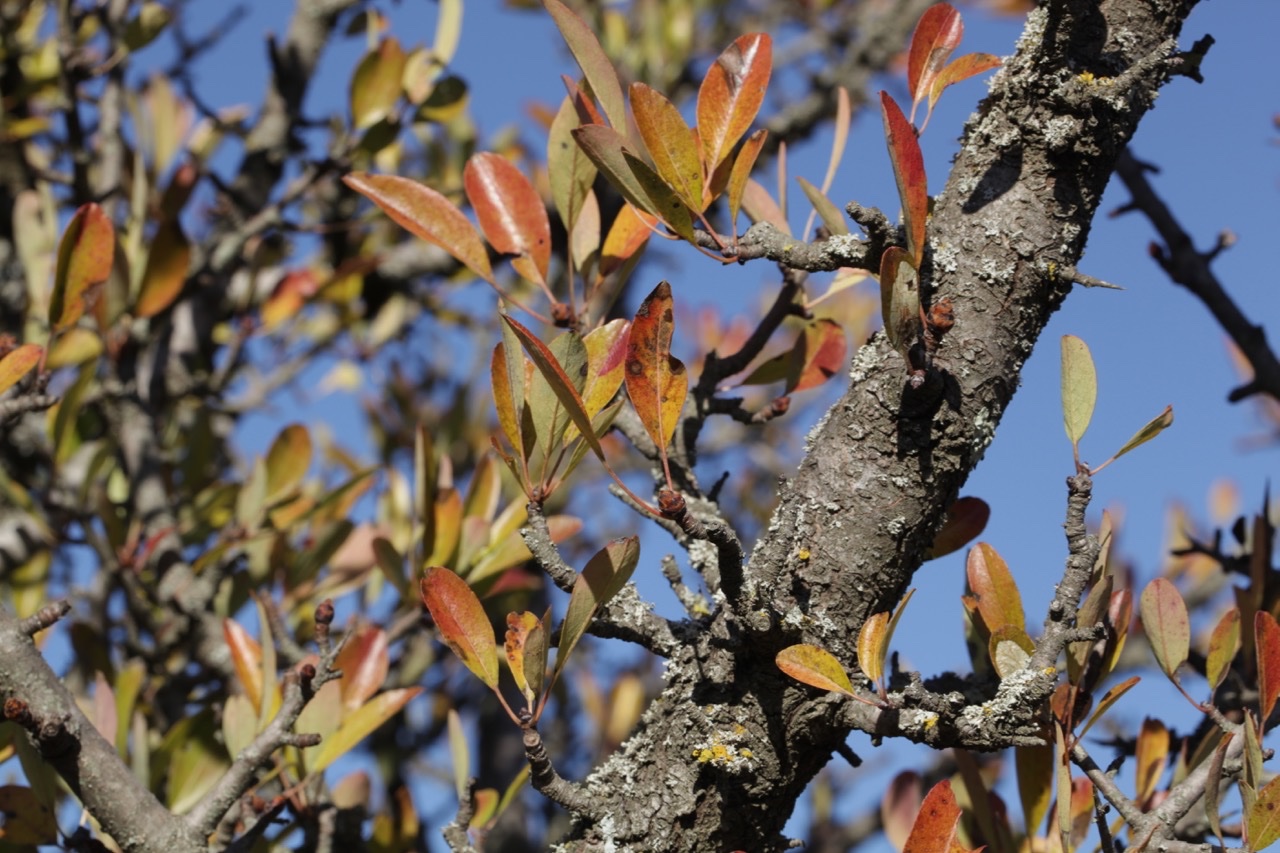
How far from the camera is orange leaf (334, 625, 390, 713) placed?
1.18 m

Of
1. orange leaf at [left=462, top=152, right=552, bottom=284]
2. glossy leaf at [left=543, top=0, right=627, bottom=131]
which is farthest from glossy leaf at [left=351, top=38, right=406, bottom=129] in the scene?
glossy leaf at [left=543, top=0, right=627, bottom=131]

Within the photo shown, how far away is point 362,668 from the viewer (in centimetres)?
119

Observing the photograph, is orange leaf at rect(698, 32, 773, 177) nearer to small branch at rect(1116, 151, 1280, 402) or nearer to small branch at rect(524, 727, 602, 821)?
small branch at rect(524, 727, 602, 821)

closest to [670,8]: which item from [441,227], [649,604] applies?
[441,227]

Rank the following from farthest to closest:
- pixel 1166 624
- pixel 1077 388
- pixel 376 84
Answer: pixel 376 84
pixel 1166 624
pixel 1077 388

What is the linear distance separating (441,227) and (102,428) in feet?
3.87

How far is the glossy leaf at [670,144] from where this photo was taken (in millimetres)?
772

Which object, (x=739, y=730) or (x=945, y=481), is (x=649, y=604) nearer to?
(x=739, y=730)

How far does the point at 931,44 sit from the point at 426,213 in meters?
0.45

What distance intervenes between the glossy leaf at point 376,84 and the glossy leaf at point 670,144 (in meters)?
1.09

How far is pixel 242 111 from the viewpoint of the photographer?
7.26 feet

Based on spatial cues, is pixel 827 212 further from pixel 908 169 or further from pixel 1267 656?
pixel 1267 656

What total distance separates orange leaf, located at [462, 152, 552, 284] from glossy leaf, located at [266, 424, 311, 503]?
0.79 meters

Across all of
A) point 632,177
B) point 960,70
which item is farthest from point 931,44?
point 632,177
